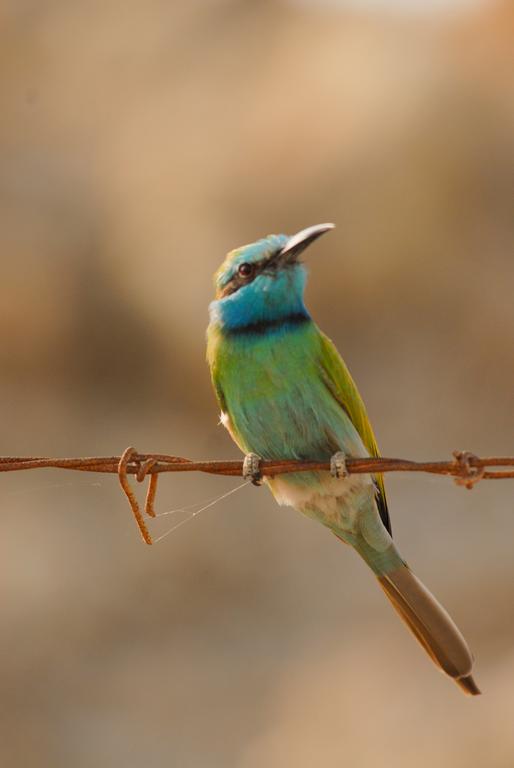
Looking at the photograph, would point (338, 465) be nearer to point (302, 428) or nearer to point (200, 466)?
point (200, 466)

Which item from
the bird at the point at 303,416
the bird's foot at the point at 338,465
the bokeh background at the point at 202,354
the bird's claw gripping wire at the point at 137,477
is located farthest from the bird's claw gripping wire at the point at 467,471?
the bokeh background at the point at 202,354

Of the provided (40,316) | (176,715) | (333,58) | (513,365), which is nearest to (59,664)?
(176,715)

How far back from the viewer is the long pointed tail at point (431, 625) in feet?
11.5

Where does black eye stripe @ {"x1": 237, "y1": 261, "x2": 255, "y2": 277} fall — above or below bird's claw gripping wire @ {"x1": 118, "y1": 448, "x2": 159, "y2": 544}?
above

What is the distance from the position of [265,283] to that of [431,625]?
1.32 metres

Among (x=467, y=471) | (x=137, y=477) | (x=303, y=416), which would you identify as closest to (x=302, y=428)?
(x=303, y=416)

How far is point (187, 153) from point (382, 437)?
13.2 ft

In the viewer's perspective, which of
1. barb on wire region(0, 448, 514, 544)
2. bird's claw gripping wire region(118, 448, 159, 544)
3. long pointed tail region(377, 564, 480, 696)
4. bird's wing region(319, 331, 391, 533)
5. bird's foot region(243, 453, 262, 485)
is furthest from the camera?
bird's wing region(319, 331, 391, 533)

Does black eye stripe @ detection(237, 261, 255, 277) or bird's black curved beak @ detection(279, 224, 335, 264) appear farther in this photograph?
black eye stripe @ detection(237, 261, 255, 277)

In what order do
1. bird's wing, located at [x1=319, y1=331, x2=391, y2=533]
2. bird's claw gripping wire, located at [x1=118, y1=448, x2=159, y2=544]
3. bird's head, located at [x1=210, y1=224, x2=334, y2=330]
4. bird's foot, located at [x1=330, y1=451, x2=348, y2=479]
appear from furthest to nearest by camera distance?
1. bird's head, located at [x1=210, y1=224, x2=334, y2=330]
2. bird's wing, located at [x1=319, y1=331, x2=391, y2=533]
3. bird's foot, located at [x1=330, y1=451, x2=348, y2=479]
4. bird's claw gripping wire, located at [x1=118, y1=448, x2=159, y2=544]

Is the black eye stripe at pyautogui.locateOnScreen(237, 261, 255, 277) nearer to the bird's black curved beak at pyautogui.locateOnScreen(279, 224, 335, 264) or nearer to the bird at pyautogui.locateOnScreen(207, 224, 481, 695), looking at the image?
the bird at pyautogui.locateOnScreen(207, 224, 481, 695)

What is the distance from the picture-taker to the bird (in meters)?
3.59

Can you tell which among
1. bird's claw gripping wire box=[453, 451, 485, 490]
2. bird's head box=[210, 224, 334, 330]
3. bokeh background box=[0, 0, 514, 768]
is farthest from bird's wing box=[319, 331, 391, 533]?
bokeh background box=[0, 0, 514, 768]

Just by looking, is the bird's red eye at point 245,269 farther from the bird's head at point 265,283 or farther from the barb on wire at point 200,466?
the barb on wire at point 200,466
